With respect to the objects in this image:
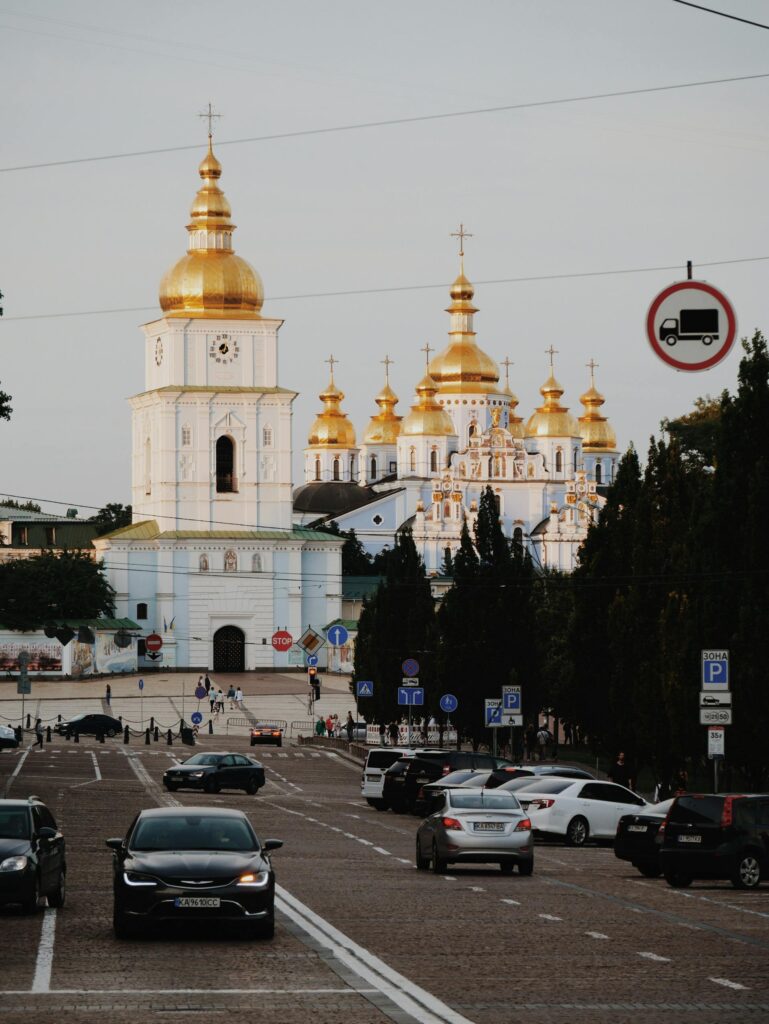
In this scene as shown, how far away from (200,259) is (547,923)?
111821 mm

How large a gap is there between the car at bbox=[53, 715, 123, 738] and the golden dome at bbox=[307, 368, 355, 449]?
342 ft

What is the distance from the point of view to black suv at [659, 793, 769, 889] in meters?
27.1

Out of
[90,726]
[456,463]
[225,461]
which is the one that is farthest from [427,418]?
[90,726]

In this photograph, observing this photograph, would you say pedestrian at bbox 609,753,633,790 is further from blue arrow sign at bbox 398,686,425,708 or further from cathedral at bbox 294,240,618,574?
cathedral at bbox 294,240,618,574

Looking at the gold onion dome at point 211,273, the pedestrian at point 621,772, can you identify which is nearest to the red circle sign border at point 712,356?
the pedestrian at point 621,772

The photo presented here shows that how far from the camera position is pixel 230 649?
12675 cm

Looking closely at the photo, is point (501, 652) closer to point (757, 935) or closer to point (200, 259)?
point (757, 935)

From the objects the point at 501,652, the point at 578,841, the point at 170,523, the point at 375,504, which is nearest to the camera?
the point at 578,841

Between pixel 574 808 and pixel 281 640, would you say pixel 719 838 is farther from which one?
pixel 281 640

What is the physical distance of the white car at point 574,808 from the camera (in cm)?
3616

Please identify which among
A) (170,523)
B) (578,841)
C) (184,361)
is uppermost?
(184,361)

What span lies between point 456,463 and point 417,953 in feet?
512

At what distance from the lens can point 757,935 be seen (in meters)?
20.6

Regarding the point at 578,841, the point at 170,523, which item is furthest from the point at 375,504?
the point at 578,841
